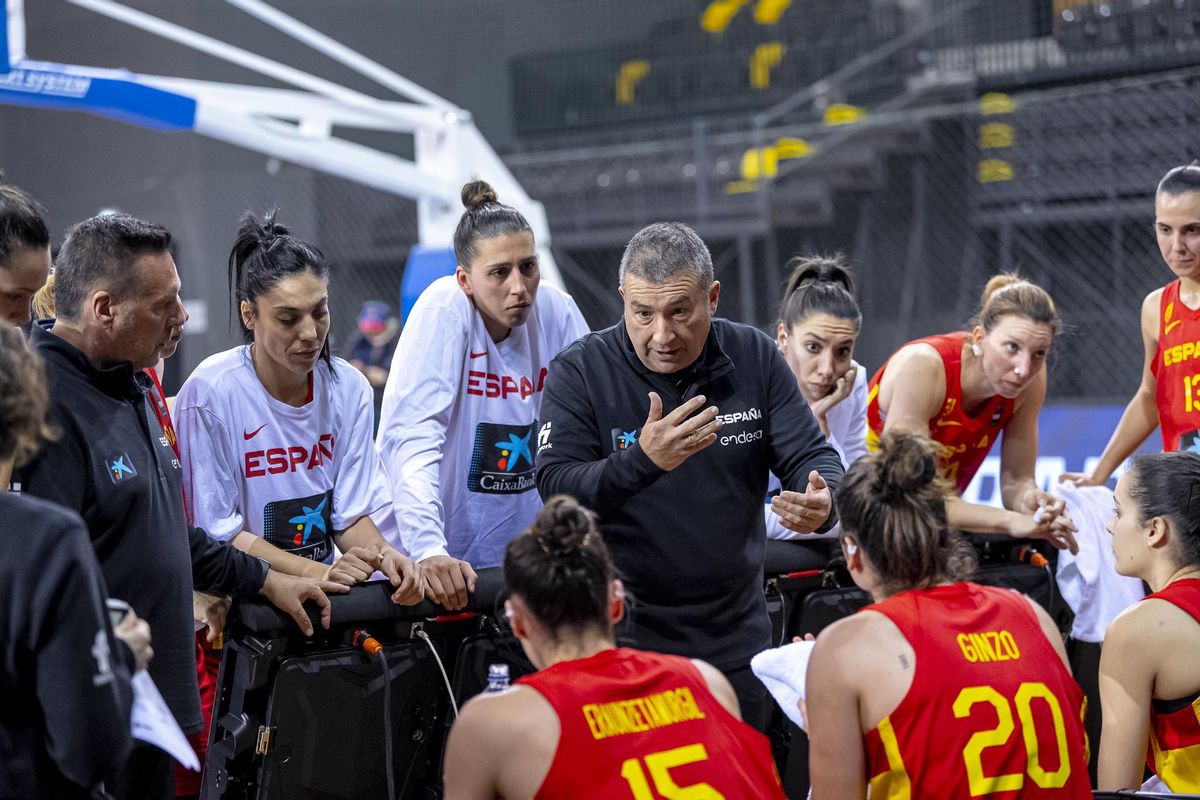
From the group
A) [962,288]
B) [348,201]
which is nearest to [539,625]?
[962,288]

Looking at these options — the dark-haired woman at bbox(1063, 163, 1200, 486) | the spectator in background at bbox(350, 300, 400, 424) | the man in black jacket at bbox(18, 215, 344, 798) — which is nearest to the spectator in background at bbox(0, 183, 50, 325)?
the man in black jacket at bbox(18, 215, 344, 798)

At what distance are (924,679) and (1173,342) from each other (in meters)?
2.82

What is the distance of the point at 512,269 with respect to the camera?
3387 mm

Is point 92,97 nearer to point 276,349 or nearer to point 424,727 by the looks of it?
point 276,349

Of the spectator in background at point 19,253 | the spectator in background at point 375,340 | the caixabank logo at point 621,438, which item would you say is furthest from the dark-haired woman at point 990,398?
the spectator in background at point 375,340

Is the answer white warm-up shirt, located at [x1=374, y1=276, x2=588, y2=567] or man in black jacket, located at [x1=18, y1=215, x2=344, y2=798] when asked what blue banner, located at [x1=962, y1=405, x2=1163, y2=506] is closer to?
white warm-up shirt, located at [x1=374, y1=276, x2=588, y2=567]

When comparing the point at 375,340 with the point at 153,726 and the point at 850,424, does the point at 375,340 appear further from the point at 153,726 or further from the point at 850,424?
the point at 153,726

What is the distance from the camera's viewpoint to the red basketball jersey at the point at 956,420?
398cm

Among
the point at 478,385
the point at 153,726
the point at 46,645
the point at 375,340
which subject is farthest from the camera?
the point at 375,340

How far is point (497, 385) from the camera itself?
3488mm

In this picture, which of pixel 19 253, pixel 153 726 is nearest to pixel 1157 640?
pixel 153 726

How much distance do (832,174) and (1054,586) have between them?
9.46 metres

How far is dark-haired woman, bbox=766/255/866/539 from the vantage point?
12.5ft

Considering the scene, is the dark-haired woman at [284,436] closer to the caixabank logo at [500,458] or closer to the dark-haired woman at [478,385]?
the dark-haired woman at [478,385]
